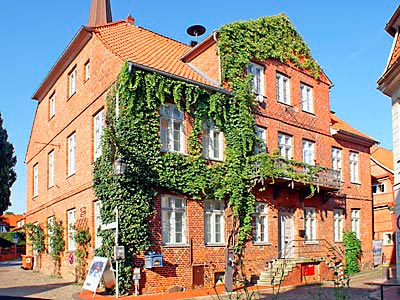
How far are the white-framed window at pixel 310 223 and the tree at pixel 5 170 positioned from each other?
3080 cm

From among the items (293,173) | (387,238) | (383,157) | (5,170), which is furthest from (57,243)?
(5,170)

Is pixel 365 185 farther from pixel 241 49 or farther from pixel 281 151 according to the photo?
pixel 241 49

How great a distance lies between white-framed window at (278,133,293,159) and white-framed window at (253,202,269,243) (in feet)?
9.49

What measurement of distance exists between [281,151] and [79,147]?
29.0ft

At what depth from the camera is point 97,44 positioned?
19.6 meters

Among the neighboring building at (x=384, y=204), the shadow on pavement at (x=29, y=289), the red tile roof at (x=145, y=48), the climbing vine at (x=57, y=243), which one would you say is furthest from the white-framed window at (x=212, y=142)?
the neighboring building at (x=384, y=204)

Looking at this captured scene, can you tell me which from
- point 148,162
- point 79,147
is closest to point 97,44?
point 79,147

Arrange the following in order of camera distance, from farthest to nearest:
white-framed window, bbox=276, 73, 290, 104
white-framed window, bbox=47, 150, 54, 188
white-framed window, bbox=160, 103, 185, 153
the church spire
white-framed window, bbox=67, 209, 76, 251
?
the church spire < white-framed window, bbox=47, 150, 54, 188 < white-framed window, bbox=276, 73, 290, 104 < white-framed window, bbox=67, 209, 76, 251 < white-framed window, bbox=160, 103, 185, 153

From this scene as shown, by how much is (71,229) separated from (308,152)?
11.6 metres

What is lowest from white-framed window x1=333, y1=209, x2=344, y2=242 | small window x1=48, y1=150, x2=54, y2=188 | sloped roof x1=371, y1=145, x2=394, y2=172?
white-framed window x1=333, y1=209, x2=344, y2=242

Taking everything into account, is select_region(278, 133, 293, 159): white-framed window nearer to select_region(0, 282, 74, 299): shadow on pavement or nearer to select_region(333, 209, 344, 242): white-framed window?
select_region(333, 209, 344, 242): white-framed window

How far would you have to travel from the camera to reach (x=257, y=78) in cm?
2208

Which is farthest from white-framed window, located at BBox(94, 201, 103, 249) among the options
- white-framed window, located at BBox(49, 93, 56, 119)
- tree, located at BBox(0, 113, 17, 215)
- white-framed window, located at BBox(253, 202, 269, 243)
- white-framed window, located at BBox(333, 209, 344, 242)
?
tree, located at BBox(0, 113, 17, 215)

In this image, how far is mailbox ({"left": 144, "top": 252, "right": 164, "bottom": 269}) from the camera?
16.2 m
